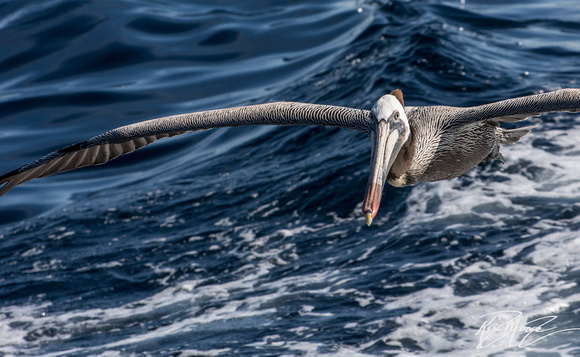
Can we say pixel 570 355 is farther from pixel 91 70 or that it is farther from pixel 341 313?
pixel 91 70

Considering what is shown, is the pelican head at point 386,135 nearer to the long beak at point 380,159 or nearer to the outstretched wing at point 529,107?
the long beak at point 380,159

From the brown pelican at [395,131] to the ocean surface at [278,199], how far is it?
237 centimetres

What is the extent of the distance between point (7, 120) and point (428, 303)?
13.5 m

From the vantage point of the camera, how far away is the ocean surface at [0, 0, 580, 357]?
10.9m

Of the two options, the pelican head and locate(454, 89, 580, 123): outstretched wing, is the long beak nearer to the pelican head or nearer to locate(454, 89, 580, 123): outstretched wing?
the pelican head

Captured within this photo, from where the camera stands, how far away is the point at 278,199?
1474 centimetres

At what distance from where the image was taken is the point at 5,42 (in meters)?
22.2

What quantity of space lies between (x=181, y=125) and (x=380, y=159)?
11.3 ft

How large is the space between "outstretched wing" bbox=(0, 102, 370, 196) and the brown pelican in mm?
11

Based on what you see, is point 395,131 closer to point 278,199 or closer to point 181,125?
point 181,125

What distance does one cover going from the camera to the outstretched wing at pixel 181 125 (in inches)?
375

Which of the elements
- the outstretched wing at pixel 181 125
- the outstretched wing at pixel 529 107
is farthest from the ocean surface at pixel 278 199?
the outstretched wing at pixel 529 107

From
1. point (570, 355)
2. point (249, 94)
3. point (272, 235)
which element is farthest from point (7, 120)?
point (570, 355)

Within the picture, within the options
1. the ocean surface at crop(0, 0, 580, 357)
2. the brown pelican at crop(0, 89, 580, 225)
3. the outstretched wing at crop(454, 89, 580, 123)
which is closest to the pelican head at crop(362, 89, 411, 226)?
the brown pelican at crop(0, 89, 580, 225)
